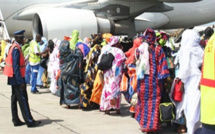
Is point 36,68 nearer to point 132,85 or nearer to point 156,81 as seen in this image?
point 132,85

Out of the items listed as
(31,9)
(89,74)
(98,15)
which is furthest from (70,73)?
(31,9)

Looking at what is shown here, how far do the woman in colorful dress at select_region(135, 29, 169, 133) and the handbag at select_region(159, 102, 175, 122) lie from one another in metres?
0.06

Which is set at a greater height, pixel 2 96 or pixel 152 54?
pixel 152 54

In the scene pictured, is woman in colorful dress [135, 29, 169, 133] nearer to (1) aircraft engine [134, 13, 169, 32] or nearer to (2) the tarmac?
(2) the tarmac

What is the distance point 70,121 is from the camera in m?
6.00

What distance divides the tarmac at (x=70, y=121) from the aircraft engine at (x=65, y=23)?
14.2ft

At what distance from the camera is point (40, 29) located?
501 inches

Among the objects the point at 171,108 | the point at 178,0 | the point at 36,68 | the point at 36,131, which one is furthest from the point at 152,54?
the point at 178,0

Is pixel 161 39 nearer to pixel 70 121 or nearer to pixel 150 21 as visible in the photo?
pixel 70 121

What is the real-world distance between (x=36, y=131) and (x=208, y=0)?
1288 cm

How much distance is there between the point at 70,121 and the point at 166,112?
1.72 metres

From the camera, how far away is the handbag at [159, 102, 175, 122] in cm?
501

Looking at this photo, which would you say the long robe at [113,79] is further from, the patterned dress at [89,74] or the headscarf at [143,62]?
the headscarf at [143,62]

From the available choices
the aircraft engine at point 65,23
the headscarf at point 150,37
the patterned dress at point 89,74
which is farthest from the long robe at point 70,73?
the aircraft engine at point 65,23
